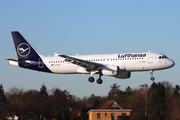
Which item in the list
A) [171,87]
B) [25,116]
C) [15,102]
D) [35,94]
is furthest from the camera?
[171,87]

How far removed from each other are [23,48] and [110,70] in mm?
17640

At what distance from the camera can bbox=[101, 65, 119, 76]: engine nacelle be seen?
80.4 meters

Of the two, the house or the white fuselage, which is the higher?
the white fuselage

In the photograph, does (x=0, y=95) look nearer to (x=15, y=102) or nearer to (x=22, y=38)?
(x=15, y=102)

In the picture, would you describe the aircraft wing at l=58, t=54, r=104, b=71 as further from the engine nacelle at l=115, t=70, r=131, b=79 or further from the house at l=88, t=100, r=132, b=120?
the house at l=88, t=100, r=132, b=120

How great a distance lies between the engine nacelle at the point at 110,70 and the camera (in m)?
80.4

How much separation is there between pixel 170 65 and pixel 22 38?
88.9ft

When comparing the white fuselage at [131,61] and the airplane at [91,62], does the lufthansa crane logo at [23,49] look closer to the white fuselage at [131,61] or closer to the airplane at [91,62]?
the airplane at [91,62]

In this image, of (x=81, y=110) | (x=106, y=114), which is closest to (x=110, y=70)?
(x=106, y=114)

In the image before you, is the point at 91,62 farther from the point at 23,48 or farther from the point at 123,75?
the point at 23,48

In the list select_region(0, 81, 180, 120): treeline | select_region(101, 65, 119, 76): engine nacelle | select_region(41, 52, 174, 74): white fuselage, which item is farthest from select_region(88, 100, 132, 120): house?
select_region(101, 65, 119, 76): engine nacelle

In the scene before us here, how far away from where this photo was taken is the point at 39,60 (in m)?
87.4

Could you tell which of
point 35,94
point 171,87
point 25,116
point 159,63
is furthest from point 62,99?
point 159,63

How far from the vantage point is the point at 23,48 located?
9025 cm
